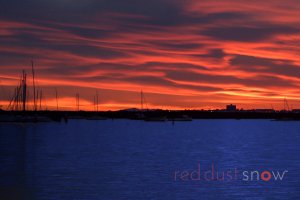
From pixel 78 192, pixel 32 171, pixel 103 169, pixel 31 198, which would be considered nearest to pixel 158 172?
pixel 103 169

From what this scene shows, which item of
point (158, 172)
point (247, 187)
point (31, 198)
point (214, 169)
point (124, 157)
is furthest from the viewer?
point (124, 157)

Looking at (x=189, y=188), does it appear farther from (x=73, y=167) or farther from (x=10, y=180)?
(x=73, y=167)

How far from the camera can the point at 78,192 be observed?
3653cm

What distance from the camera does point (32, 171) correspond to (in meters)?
49.3

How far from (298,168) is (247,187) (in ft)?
51.2

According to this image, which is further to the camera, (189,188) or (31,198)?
(189,188)

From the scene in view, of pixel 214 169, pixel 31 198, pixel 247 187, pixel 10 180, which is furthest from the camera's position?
pixel 214 169

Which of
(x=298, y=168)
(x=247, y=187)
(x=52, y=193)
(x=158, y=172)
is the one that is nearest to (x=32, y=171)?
(x=158, y=172)

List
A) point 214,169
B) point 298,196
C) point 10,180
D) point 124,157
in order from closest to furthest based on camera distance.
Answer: point 298,196 < point 10,180 < point 214,169 < point 124,157

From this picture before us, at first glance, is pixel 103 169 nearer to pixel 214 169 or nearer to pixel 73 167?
pixel 73 167

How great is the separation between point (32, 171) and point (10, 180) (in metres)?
6.69

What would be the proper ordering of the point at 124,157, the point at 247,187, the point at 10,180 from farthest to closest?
the point at 124,157
the point at 10,180
the point at 247,187

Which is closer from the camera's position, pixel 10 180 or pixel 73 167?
pixel 10 180

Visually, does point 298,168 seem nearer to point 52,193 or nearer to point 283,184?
point 283,184
